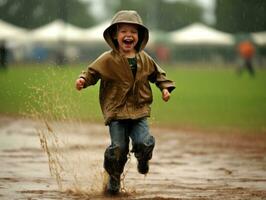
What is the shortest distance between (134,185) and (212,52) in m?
82.2

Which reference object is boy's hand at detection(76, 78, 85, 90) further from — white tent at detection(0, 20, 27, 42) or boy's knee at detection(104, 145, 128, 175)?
white tent at detection(0, 20, 27, 42)

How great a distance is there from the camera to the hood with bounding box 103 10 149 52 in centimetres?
770

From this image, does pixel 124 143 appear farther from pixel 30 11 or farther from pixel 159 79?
pixel 30 11

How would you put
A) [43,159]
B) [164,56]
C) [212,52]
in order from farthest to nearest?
[212,52]
[164,56]
[43,159]

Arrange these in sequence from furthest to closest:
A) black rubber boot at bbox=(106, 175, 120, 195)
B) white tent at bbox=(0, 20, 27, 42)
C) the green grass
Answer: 1. white tent at bbox=(0, 20, 27, 42)
2. the green grass
3. black rubber boot at bbox=(106, 175, 120, 195)

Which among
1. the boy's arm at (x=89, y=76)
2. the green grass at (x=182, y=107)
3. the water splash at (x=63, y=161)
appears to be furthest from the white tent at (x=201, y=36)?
the boy's arm at (x=89, y=76)

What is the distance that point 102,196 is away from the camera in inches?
303

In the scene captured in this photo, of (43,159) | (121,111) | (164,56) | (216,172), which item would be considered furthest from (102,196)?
(164,56)

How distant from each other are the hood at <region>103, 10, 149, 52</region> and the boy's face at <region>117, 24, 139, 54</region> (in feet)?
0.23

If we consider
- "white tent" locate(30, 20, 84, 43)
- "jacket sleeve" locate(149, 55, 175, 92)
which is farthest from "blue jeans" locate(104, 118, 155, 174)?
"white tent" locate(30, 20, 84, 43)

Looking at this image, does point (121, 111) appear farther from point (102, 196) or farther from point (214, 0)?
point (214, 0)

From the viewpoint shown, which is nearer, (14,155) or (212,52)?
(14,155)

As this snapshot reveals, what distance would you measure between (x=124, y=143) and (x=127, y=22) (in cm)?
110

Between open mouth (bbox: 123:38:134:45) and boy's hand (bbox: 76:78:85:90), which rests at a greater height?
open mouth (bbox: 123:38:134:45)
